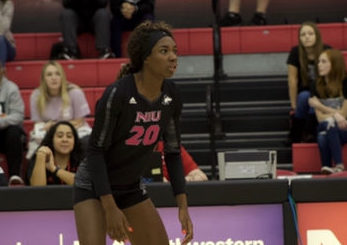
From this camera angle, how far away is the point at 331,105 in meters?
Answer: 9.37

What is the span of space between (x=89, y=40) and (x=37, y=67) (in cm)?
89

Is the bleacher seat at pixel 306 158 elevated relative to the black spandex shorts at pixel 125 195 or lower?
lower

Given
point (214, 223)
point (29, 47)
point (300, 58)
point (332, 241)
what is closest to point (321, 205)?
point (332, 241)

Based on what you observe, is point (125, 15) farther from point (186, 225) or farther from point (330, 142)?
point (186, 225)

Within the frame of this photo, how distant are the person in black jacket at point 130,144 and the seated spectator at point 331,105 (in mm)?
3967

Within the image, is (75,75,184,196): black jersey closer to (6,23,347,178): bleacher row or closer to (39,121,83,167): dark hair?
(39,121,83,167): dark hair

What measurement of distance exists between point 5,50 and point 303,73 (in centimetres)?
325

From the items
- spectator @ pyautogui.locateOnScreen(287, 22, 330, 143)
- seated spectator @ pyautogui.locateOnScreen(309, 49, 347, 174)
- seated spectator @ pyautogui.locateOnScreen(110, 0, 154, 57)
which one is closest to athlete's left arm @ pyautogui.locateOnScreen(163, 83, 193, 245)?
seated spectator @ pyautogui.locateOnScreen(309, 49, 347, 174)

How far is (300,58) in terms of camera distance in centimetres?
995

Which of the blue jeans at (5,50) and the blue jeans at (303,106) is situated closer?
the blue jeans at (303,106)

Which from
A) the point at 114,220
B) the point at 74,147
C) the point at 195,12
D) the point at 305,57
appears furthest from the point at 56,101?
the point at 114,220

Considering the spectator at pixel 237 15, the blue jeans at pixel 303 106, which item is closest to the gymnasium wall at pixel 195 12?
the spectator at pixel 237 15

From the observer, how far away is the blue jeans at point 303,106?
952 cm

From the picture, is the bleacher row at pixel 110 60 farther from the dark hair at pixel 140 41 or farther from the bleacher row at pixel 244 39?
the dark hair at pixel 140 41
